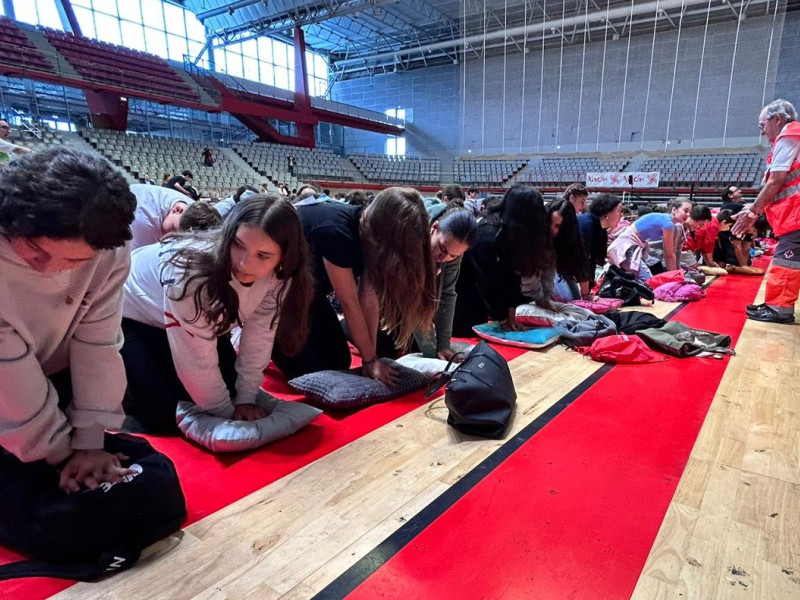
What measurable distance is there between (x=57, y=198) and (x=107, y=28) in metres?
17.3

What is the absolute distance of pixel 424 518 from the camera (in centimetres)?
121

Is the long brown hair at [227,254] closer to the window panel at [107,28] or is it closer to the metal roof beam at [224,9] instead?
the window panel at [107,28]

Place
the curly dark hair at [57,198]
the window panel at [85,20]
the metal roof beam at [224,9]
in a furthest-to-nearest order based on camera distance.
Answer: the metal roof beam at [224,9] < the window panel at [85,20] < the curly dark hair at [57,198]

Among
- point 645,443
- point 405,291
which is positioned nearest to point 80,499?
point 405,291

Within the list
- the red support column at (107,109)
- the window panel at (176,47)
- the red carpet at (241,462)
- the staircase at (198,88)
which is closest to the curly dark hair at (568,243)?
the red carpet at (241,462)

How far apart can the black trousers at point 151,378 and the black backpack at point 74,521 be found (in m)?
0.52

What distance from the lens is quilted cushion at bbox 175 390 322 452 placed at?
146 centimetres

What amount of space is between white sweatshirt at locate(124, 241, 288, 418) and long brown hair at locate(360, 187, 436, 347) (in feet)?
1.57

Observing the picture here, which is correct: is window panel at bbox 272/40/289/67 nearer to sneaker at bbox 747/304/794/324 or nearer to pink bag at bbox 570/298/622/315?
pink bag at bbox 570/298/622/315

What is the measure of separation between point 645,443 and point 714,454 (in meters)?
0.20

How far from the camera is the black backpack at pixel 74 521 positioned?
0.98 m

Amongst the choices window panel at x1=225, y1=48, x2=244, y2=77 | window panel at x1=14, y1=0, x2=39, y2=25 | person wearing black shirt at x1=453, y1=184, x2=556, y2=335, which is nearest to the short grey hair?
person wearing black shirt at x1=453, y1=184, x2=556, y2=335

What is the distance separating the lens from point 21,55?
34.1ft

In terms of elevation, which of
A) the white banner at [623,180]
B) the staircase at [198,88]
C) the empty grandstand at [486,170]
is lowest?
Answer: the white banner at [623,180]
